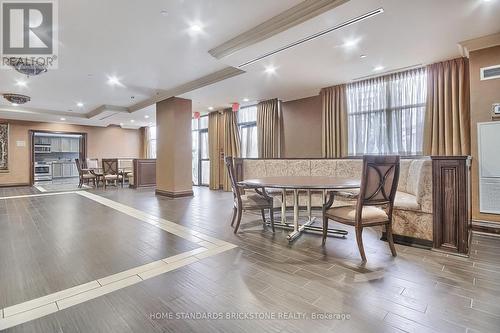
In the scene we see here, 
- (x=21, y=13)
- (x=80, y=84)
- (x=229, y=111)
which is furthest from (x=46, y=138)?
(x=21, y=13)

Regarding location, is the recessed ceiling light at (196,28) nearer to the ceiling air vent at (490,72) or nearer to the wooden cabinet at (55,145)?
the ceiling air vent at (490,72)

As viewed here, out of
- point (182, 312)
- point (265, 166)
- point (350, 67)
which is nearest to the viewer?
point (182, 312)

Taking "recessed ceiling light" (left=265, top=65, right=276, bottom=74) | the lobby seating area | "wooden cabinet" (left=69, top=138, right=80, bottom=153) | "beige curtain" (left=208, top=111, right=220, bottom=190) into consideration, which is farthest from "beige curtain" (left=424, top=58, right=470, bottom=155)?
"wooden cabinet" (left=69, top=138, right=80, bottom=153)

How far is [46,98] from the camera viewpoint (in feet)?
22.9

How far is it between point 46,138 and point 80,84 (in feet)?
29.6

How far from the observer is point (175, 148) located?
6.47 meters

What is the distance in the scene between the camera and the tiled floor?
4.77 feet

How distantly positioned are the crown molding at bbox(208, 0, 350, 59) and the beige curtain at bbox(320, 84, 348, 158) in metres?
2.90

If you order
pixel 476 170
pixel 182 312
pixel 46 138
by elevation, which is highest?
pixel 46 138

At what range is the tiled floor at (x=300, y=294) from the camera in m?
1.45

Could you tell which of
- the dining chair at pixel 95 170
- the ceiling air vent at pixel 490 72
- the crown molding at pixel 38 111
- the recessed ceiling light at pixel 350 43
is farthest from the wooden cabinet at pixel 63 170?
the ceiling air vent at pixel 490 72

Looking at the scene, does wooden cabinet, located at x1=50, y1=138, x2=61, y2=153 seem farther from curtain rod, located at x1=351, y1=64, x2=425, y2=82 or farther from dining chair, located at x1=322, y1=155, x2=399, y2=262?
dining chair, located at x1=322, y1=155, x2=399, y2=262

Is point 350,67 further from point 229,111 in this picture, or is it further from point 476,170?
point 229,111

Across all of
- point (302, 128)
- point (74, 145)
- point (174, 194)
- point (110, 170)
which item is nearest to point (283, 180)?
point (302, 128)
